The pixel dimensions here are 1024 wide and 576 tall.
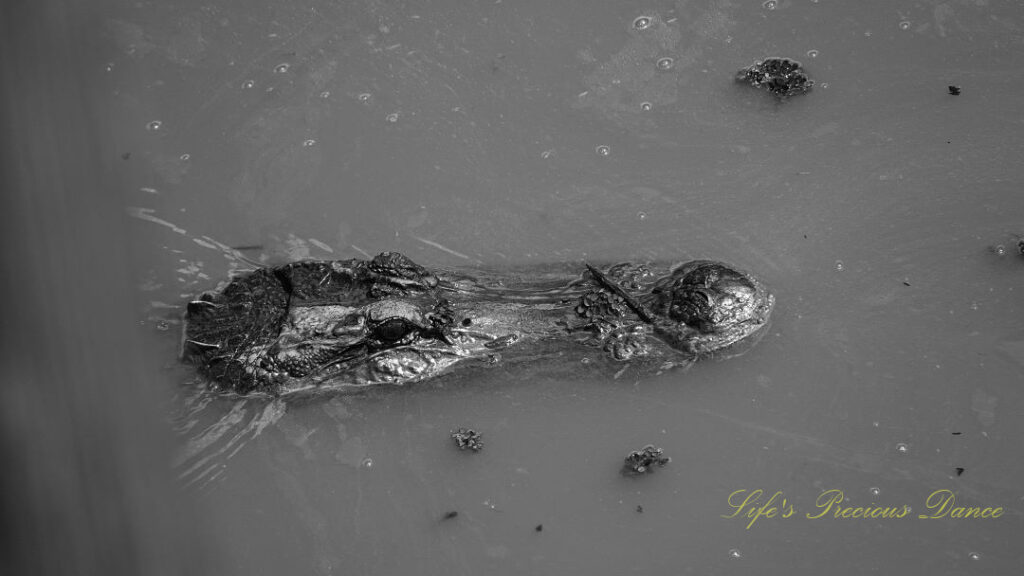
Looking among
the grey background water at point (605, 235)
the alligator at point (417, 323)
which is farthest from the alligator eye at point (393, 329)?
the grey background water at point (605, 235)

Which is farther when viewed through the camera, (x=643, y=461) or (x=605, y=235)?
(x=605, y=235)

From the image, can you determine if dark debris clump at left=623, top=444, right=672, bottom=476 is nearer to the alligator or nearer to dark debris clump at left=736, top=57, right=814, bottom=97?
the alligator

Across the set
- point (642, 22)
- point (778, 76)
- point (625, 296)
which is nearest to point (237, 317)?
point (625, 296)

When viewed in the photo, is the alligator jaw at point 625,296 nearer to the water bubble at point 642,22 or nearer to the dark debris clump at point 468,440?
the dark debris clump at point 468,440

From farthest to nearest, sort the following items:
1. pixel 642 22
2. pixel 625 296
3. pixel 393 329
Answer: pixel 642 22 → pixel 625 296 → pixel 393 329

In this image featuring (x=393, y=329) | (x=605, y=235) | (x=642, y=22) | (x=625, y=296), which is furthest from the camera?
(x=642, y=22)

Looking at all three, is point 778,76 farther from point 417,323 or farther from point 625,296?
point 417,323

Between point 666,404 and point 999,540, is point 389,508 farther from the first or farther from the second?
point 999,540
